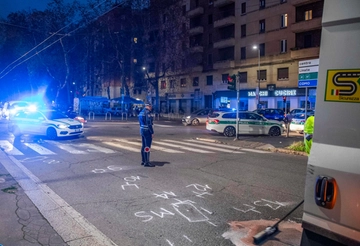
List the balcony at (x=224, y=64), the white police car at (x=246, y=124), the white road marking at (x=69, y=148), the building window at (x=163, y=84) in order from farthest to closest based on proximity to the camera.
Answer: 1. the building window at (x=163, y=84)
2. the balcony at (x=224, y=64)
3. the white police car at (x=246, y=124)
4. the white road marking at (x=69, y=148)

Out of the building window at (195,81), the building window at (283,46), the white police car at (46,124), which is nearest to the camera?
the white police car at (46,124)

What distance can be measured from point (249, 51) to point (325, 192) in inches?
1671

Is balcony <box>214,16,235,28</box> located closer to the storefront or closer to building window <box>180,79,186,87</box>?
the storefront

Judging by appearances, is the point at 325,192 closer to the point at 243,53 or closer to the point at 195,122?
the point at 195,122

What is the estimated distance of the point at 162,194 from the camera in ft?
23.4

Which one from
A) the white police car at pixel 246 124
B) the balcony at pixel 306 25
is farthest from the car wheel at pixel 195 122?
the balcony at pixel 306 25

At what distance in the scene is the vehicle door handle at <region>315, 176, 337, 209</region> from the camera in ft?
8.25

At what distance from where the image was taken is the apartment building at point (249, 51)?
37562mm

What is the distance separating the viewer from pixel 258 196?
699 centimetres

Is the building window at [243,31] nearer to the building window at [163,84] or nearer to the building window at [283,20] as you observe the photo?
the building window at [283,20]

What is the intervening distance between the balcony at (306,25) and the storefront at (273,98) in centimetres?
635

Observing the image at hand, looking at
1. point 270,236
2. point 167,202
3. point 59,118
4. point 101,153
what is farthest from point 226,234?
point 59,118

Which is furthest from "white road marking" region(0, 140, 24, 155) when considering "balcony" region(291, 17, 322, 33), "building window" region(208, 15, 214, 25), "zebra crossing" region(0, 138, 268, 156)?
"building window" region(208, 15, 214, 25)

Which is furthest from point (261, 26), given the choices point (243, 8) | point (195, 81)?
point (195, 81)
